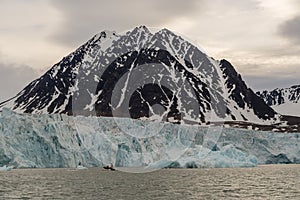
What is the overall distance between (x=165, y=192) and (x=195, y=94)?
512 ft

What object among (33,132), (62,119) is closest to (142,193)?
(33,132)

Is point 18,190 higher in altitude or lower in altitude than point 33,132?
lower

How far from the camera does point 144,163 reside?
69.8 meters

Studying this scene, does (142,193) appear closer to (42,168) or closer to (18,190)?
(18,190)

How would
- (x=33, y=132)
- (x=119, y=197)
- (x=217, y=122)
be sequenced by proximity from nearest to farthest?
(x=119, y=197) < (x=33, y=132) < (x=217, y=122)

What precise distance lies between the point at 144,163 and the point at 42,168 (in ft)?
50.9

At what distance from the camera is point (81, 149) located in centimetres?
6191

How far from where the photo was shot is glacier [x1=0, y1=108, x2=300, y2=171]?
57469 mm

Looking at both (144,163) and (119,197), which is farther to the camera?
(144,163)

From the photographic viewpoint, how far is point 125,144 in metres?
66.5

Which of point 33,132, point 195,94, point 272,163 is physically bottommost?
point 272,163

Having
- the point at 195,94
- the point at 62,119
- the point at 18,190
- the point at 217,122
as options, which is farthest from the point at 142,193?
the point at 195,94

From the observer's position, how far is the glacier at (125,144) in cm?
5747

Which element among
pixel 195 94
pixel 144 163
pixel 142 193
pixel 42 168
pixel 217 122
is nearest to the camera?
pixel 142 193
